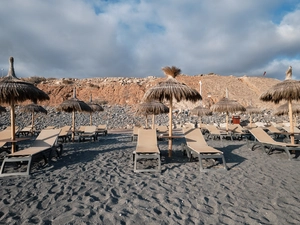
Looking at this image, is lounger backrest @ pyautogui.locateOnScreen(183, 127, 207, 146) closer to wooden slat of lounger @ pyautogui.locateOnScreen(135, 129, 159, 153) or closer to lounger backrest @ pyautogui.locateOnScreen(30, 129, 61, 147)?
wooden slat of lounger @ pyautogui.locateOnScreen(135, 129, 159, 153)

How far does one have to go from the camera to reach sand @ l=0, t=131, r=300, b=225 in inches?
93.4

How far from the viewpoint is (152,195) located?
3.00 meters

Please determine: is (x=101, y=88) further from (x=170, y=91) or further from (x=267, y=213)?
(x=267, y=213)

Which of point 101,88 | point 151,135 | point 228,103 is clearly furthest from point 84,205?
point 101,88

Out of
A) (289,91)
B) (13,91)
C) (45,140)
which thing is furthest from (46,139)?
(289,91)

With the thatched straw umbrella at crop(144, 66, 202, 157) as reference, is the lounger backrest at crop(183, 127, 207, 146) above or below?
below

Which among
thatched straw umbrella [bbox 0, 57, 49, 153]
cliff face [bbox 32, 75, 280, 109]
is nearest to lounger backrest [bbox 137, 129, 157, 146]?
thatched straw umbrella [bbox 0, 57, 49, 153]

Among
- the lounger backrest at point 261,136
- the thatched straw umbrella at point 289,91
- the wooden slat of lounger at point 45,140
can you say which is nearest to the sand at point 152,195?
the wooden slat of lounger at point 45,140

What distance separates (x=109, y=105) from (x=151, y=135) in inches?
991

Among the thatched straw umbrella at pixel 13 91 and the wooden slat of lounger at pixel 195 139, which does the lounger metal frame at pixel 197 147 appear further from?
the thatched straw umbrella at pixel 13 91

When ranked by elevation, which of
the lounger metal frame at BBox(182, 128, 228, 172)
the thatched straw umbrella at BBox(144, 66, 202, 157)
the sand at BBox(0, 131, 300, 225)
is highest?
the thatched straw umbrella at BBox(144, 66, 202, 157)

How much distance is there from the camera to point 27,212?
96.8 inches

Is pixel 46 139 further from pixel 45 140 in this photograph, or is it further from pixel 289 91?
pixel 289 91

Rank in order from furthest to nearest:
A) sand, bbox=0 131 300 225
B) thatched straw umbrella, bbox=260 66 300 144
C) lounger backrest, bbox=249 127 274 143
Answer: lounger backrest, bbox=249 127 274 143 < thatched straw umbrella, bbox=260 66 300 144 < sand, bbox=0 131 300 225
